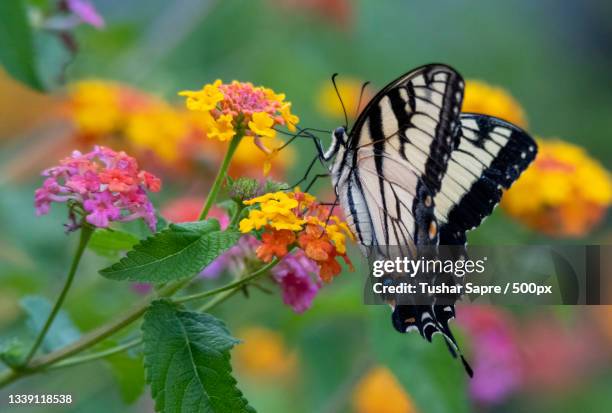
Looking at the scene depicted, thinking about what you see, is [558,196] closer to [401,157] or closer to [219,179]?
[401,157]

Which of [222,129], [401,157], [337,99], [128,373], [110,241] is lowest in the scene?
[128,373]

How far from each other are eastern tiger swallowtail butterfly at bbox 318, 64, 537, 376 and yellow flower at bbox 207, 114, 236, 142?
0.40 m

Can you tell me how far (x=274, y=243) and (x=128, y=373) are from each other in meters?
0.48

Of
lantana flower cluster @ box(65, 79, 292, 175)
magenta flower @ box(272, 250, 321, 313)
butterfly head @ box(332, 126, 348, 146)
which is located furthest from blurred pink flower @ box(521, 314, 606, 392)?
magenta flower @ box(272, 250, 321, 313)

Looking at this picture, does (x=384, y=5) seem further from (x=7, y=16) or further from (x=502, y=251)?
(x=7, y=16)

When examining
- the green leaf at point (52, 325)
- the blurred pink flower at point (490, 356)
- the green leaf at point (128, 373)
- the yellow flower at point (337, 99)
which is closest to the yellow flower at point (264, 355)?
the blurred pink flower at point (490, 356)

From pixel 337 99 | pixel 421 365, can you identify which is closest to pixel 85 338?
pixel 421 365

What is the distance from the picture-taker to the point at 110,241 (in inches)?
55.0

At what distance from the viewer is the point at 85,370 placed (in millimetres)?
2527

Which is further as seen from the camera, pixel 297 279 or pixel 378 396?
pixel 378 396

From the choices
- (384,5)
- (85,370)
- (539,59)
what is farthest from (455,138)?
(539,59)

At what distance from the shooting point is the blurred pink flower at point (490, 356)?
2527 mm

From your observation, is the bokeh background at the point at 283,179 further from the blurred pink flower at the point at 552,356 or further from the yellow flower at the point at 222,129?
the yellow flower at the point at 222,129

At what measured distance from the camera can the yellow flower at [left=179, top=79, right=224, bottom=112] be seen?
137 cm
